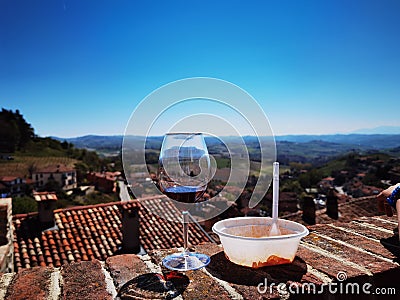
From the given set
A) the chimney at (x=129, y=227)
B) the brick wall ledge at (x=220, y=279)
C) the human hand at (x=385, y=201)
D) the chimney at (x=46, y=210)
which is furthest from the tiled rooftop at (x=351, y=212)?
the brick wall ledge at (x=220, y=279)

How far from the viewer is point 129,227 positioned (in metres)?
5.40

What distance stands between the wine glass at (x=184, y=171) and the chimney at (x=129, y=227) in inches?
183

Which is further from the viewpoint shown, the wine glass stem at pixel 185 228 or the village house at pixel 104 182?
the village house at pixel 104 182

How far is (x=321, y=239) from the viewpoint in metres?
1.18

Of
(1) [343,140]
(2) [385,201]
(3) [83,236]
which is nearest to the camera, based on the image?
(2) [385,201]

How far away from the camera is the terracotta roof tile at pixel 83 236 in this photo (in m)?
4.92

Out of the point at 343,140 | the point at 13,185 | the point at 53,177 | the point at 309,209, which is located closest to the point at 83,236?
the point at 309,209

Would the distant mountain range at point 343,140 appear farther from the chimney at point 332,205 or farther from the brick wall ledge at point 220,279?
the brick wall ledge at point 220,279

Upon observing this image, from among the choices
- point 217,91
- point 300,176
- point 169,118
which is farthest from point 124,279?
point 300,176

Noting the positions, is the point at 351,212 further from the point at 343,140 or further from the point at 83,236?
the point at 343,140

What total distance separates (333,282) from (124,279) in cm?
57

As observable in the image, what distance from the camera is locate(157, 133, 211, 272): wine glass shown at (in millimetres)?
928

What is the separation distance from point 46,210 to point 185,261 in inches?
216

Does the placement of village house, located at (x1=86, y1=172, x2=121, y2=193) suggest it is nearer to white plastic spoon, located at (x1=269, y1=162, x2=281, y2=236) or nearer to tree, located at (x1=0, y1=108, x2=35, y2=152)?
tree, located at (x1=0, y1=108, x2=35, y2=152)
